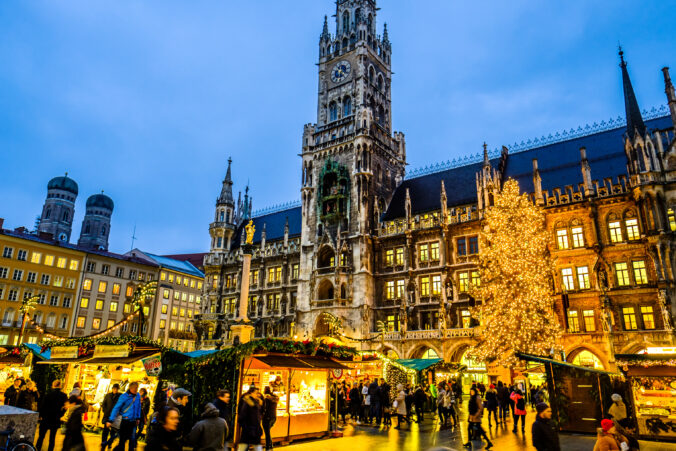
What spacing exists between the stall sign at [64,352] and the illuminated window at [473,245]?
1141 inches

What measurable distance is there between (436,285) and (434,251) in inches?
118

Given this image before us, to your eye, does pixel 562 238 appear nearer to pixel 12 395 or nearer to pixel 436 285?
pixel 436 285

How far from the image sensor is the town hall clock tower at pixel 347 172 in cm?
4047

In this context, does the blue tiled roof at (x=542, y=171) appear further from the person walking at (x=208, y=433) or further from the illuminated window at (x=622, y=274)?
the person walking at (x=208, y=433)

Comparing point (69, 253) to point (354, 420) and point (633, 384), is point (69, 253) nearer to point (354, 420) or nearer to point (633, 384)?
point (354, 420)

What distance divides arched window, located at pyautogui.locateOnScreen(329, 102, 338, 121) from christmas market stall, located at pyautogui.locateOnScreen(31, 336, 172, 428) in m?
35.9

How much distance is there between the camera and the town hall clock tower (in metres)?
40.5

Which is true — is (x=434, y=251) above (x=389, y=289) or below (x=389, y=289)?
above

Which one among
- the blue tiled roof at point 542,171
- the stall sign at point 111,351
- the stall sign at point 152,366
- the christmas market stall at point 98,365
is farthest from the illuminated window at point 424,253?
the stall sign at point 111,351

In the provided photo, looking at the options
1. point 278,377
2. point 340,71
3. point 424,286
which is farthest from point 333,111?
point 278,377

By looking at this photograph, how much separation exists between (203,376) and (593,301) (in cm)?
2676

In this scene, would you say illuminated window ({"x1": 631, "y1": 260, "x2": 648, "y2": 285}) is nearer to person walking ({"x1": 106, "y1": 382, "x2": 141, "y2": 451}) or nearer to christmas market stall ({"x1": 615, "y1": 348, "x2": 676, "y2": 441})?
christmas market stall ({"x1": 615, "y1": 348, "x2": 676, "y2": 441})

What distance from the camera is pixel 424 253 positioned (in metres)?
39.0

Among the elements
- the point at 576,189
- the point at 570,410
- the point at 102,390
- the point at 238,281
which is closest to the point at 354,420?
the point at 570,410
